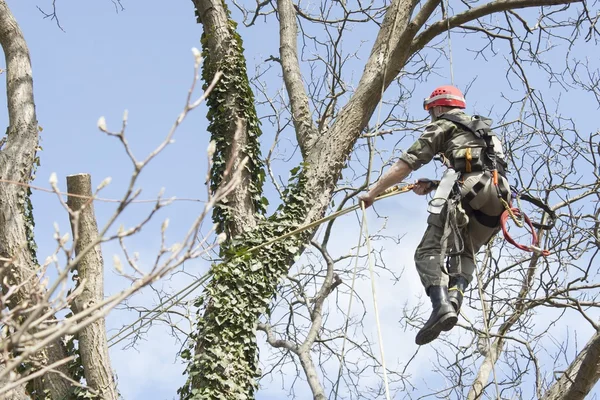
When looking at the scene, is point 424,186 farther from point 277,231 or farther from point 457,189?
point 277,231

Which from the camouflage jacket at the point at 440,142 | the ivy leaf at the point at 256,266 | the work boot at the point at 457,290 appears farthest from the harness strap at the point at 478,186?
the ivy leaf at the point at 256,266

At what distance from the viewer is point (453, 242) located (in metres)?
6.00

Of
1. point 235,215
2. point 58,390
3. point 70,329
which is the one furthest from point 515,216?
point 70,329

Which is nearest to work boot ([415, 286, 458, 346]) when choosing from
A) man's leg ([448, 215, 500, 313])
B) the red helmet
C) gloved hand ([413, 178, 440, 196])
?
man's leg ([448, 215, 500, 313])

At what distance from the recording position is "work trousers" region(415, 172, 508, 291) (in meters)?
5.88

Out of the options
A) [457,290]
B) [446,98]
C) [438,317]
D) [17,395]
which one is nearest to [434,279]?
[457,290]

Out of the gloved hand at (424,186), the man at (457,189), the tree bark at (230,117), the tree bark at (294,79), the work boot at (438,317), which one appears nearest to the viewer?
the work boot at (438,317)

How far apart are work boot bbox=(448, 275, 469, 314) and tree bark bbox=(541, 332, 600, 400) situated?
119 cm

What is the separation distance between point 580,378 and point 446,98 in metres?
2.26

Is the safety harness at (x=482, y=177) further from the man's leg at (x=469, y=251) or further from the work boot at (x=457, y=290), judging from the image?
the work boot at (x=457, y=290)

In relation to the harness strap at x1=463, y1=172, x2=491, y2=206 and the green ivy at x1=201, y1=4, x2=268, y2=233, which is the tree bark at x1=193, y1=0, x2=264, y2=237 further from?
the harness strap at x1=463, y1=172, x2=491, y2=206

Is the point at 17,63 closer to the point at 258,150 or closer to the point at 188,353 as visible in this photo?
the point at 258,150

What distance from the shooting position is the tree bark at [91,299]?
6395 mm

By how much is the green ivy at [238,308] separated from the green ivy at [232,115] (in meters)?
0.35
